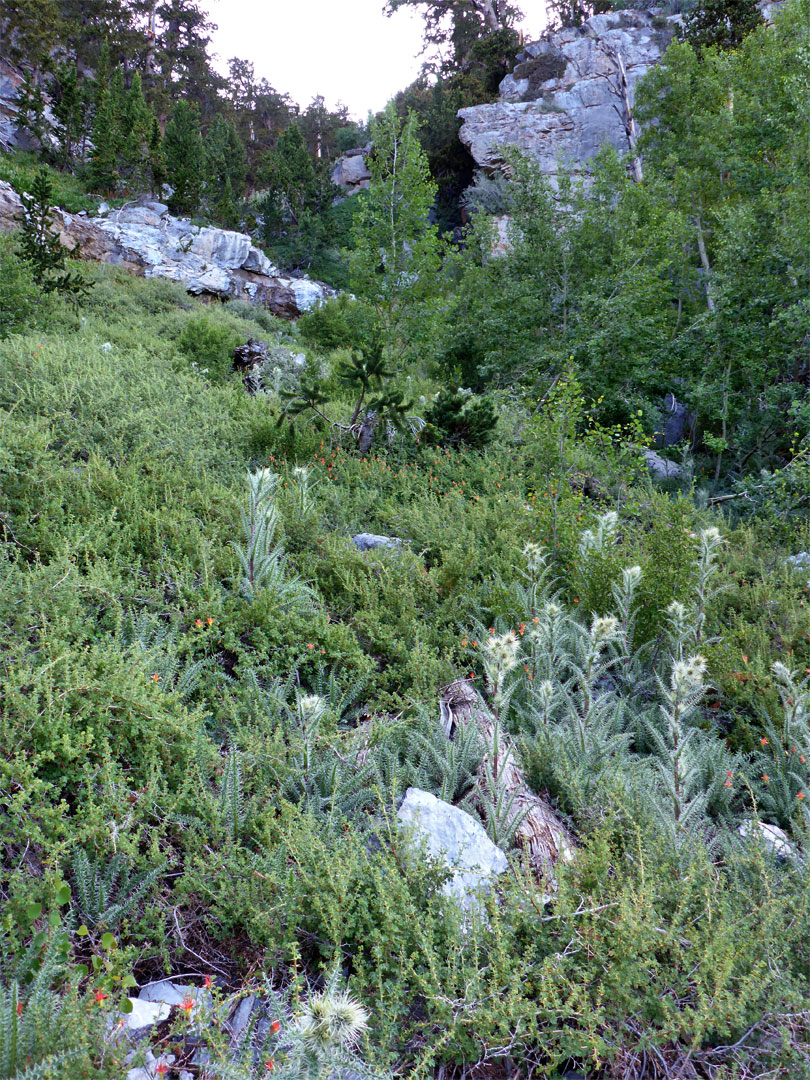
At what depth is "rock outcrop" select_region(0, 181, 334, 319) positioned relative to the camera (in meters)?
17.4

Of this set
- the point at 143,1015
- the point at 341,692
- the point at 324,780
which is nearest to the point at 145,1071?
the point at 143,1015

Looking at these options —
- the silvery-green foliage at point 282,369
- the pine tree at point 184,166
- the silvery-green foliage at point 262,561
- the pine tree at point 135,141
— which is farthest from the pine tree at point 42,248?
the pine tree at point 135,141

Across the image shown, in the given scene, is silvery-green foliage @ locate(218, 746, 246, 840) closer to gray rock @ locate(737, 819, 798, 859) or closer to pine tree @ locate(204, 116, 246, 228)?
gray rock @ locate(737, 819, 798, 859)

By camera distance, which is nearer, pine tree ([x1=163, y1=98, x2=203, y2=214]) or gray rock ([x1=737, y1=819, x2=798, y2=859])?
gray rock ([x1=737, y1=819, x2=798, y2=859])

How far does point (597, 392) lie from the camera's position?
34.3ft

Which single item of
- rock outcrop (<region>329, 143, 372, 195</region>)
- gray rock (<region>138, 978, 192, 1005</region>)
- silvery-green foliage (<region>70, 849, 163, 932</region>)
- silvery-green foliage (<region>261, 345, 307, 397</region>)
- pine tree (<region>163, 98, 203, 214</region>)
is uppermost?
rock outcrop (<region>329, 143, 372, 195</region>)

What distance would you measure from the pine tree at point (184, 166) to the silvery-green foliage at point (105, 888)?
23781mm

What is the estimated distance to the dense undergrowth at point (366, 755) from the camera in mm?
1823

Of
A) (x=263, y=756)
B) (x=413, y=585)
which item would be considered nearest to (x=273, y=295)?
(x=413, y=585)

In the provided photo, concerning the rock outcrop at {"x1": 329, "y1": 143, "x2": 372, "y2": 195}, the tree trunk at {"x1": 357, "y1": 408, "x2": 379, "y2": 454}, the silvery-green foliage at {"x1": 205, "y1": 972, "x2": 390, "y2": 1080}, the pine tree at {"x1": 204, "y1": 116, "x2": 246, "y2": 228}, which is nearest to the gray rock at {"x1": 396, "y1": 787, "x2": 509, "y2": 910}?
the silvery-green foliage at {"x1": 205, "y1": 972, "x2": 390, "y2": 1080}

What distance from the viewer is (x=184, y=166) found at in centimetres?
2131

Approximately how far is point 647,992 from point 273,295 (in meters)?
20.9

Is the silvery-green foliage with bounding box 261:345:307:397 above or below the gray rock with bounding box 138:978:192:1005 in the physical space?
above

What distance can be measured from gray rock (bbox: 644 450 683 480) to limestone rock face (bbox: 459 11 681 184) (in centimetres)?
1843
